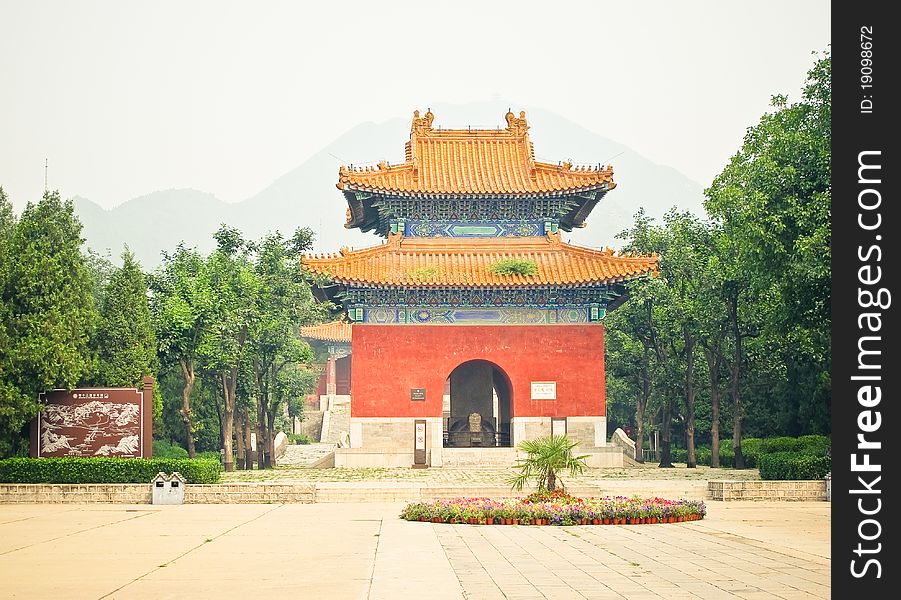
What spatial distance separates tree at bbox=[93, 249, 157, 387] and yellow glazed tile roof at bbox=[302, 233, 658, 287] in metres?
5.34

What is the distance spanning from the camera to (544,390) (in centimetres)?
3609

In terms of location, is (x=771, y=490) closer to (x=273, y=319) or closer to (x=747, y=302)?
(x=747, y=302)

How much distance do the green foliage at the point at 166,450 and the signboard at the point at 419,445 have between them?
28.2ft

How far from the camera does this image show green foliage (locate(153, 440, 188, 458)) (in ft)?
125

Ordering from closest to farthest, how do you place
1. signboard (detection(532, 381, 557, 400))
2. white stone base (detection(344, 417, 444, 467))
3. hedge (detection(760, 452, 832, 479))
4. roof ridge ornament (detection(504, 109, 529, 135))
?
1. hedge (detection(760, 452, 832, 479))
2. white stone base (detection(344, 417, 444, 467))
3. signboard (detection(532, 381, 557, 400))
4. roof ridge ornament (detection(504, 109, 529, 135))

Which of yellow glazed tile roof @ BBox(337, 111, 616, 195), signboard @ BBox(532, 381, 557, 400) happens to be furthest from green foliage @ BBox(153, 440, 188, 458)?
signboard @ BBox(532, 381, 557, 400)

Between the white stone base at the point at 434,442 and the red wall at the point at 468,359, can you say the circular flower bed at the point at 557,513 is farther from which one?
the red wall at the point at 468,359

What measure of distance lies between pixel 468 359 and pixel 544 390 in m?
2.64

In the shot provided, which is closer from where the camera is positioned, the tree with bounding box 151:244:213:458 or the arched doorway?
the tree with bounding box 151:244:213:458

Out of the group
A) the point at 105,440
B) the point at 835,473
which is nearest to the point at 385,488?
the point at 105,440

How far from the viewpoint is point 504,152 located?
39406 mm

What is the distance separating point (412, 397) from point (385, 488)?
395 inches

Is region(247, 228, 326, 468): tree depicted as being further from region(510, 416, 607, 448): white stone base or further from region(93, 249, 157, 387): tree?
region(510, 416, 607, 448): white stone base

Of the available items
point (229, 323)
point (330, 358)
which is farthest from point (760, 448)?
point (330, 358)
